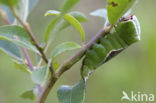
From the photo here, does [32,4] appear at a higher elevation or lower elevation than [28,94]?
higher

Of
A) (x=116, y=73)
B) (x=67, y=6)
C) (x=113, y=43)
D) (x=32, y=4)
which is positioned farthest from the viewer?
(x=116, y=73)

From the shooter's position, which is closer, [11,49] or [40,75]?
[40,75]

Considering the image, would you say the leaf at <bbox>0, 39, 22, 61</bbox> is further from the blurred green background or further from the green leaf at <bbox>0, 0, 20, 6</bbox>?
the blurred green background

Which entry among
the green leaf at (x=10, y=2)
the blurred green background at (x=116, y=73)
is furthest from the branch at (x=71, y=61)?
the blurred green background at (x=116, y=73)

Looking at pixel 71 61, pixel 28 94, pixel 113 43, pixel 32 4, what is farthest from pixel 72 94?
pixel 32 4

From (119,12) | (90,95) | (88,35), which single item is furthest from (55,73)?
(88,35)

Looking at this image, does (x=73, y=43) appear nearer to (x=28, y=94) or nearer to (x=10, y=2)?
(x=10, y=2)

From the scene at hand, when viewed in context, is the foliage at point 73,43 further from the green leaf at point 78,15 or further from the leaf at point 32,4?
the leaf at point 32,4
